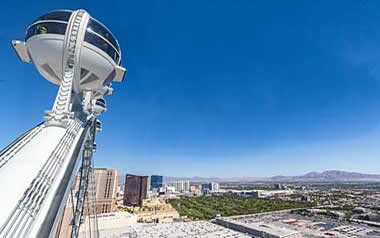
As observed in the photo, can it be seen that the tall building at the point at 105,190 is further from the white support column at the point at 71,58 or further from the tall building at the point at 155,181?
the tall building at the point at 155,181

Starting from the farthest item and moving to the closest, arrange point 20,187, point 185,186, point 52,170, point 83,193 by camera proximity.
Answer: point 185,186
point 83,193
point 52,170
point 20,187

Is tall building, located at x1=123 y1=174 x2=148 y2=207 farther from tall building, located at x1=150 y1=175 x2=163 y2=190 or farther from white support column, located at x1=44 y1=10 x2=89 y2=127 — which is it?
tall building, located at x1=150 y1=175 x2=163 y2=190

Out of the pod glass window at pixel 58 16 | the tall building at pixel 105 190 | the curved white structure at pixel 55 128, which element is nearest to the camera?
the curved white structure at pixel 55 128

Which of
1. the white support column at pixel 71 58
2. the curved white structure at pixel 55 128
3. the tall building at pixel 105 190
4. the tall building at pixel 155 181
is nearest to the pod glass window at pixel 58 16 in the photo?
the curved white structure at pixel 55 128

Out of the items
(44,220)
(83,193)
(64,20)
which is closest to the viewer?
(44,220)

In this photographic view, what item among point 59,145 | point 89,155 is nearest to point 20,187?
point 59,145

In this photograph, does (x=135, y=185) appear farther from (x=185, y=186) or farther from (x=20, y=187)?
(x=185, y=186)

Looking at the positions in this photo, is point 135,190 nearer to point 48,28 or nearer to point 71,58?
point 71,58
